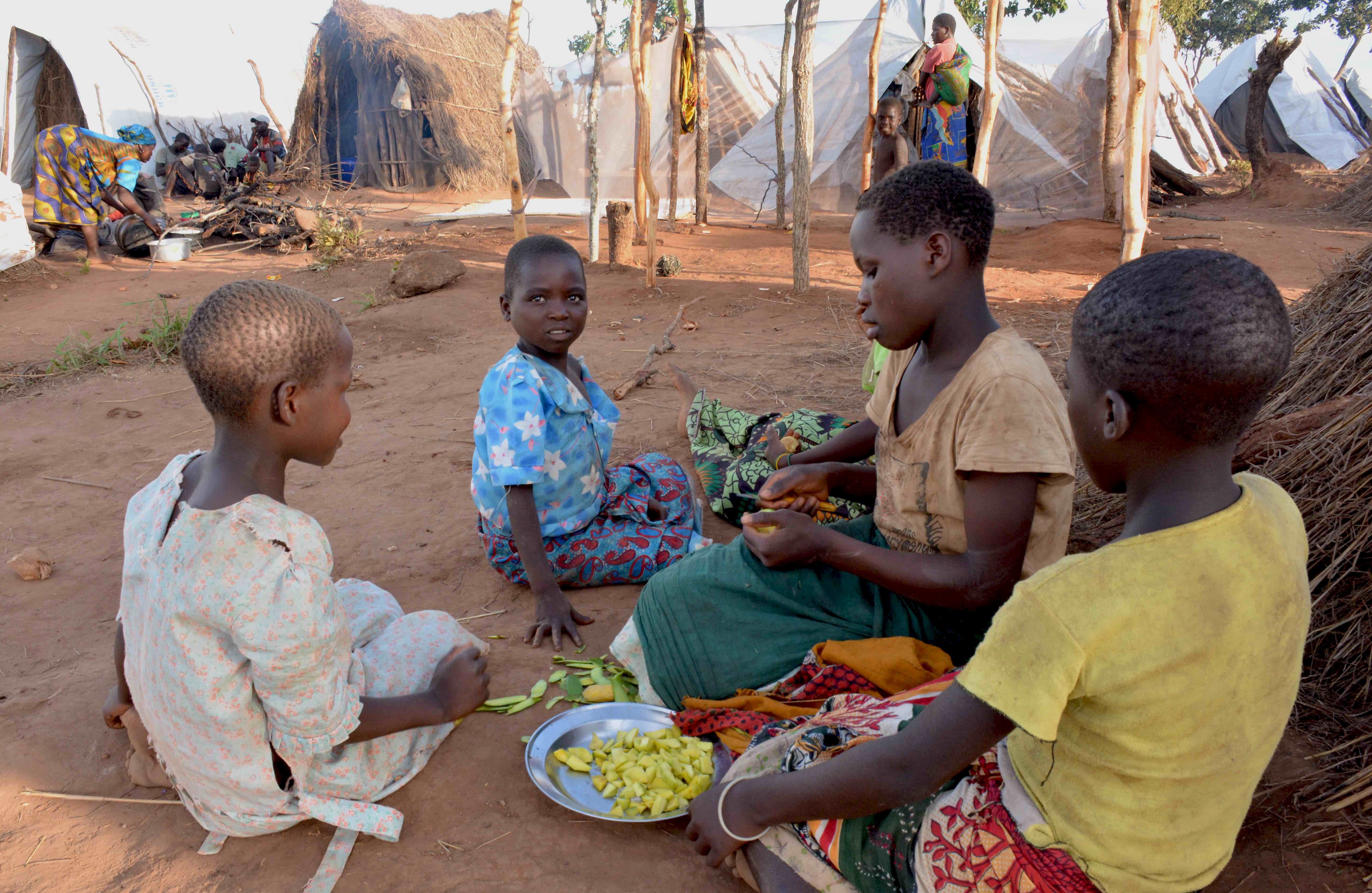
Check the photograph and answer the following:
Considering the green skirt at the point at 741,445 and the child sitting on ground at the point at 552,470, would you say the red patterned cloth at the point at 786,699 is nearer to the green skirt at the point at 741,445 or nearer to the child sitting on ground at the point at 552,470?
the child sitting on ground at the point at 552,470

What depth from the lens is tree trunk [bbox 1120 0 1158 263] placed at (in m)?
4.71

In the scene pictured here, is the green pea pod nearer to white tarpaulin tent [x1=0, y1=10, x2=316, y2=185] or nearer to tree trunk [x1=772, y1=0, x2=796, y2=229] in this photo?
tree trunk [x1=772, y1=0, x2=796, y2=229]

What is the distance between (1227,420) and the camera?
1.08 meters

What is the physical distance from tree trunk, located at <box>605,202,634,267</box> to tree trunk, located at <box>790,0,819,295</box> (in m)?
2.08

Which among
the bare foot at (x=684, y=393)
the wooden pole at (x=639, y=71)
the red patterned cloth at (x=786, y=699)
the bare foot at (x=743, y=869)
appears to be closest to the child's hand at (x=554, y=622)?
the red patterned cloth at (x=786, y=699)

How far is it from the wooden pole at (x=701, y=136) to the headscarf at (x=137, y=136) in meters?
6.75

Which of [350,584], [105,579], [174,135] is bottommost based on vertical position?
[105,579]

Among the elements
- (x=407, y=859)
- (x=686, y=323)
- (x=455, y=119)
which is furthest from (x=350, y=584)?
(x=455, y=119)

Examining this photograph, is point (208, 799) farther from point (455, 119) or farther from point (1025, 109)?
point (455, 119)

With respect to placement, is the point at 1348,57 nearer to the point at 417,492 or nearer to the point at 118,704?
the point at 417,492

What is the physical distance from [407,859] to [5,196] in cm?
1019

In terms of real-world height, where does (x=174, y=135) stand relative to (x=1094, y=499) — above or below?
above

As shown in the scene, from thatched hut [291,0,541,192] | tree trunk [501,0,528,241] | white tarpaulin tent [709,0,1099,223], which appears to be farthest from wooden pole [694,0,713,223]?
thatched hut [291,0,541,192]

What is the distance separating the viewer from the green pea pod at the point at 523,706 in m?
2.14
